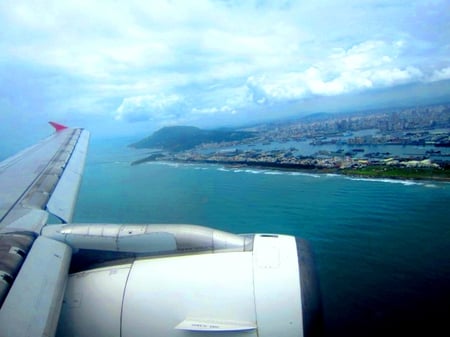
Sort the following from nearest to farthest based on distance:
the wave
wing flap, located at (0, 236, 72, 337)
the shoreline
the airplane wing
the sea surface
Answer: wing flap, located at (0, 236, 72, 337) < the airplane wing < the sea surface < the wave < the shoreline

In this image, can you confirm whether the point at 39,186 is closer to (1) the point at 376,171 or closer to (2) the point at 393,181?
(2) the point at 393,181

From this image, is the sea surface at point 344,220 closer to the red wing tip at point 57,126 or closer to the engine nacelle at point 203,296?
the engine nacelle at point 203,296

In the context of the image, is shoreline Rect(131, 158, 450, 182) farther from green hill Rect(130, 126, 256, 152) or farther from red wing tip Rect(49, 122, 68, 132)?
green hill Rect(130, 126, 256, 152)

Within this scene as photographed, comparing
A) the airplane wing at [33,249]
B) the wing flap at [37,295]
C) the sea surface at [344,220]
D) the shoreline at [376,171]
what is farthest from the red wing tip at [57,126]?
the shoreline at [376,171]

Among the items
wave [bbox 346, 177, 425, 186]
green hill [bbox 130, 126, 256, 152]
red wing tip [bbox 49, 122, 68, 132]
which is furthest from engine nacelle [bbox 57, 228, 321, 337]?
green hill [bbox 130, 126, 256, 152]

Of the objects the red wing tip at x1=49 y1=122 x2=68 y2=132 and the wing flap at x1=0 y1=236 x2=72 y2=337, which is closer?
the wing flap at x1=0 y1=236 x2=72 y2=337

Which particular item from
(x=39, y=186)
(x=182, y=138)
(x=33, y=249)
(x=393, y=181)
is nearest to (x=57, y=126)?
(x=39, y=186)

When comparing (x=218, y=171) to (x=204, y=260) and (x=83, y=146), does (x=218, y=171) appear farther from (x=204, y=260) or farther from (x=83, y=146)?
(x=204, y=260)
